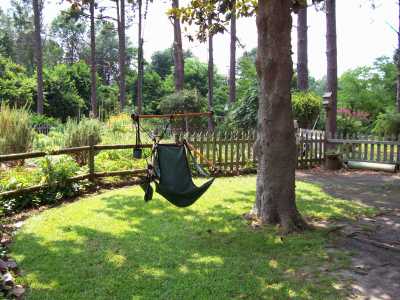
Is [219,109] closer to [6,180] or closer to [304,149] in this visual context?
[304,149]

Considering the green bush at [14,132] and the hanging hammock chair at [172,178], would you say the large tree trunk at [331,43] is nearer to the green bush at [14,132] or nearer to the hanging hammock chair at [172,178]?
the green bush at [14,132]

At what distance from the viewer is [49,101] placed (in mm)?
28000

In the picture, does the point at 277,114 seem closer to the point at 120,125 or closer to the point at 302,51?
the point at 120,125

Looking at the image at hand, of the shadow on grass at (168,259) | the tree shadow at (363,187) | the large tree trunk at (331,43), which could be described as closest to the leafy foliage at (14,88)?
the large tree trunk at (331,43)

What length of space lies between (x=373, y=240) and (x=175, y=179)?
252 cm

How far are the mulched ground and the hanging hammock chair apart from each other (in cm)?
190

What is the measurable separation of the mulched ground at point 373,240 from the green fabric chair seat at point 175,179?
1.87 meters

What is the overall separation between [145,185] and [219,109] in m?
32.6

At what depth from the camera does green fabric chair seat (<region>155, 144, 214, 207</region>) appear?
5.43m

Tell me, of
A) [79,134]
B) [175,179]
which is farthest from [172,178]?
[79,134]

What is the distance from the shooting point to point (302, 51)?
16.6 meters

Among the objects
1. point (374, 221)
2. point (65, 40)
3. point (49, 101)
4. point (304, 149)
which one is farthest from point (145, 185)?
point (65, 40)

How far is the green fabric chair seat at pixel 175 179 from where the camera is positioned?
17.8 feet

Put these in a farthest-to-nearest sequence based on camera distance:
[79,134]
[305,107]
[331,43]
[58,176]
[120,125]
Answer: [305,107], [331,43], [120,125], [79,134], [58,176]
